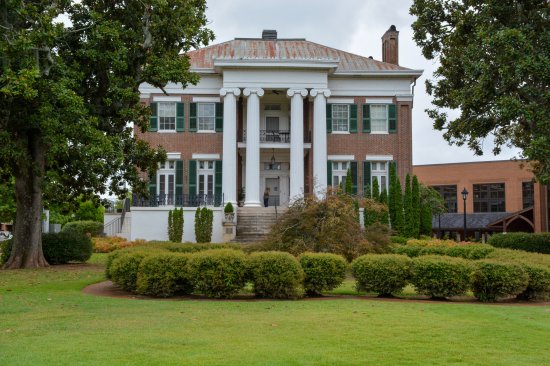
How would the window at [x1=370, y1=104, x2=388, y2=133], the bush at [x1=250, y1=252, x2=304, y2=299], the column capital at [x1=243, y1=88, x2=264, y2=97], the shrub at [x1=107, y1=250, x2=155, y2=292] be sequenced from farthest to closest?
the window at [x1=370, y1=104, x2=388, y2=133] → the column capital at [x1=243, y1=88, x2=264, y2=97] → the shrub at [x1=107, y1=250, x2=155, y2=292] → the bush at [x1=250, y1=252, x2=304, y2=299]

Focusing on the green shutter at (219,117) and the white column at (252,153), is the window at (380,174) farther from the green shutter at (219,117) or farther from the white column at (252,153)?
the green shutter at (219,117)

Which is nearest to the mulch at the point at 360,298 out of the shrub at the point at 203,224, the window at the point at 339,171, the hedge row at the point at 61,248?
the hedge row at the point at 61,248

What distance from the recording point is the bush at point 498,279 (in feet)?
38.7

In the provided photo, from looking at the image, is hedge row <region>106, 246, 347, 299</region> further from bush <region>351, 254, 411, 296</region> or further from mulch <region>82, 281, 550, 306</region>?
bush <region>351, 254, 411, 296</region>

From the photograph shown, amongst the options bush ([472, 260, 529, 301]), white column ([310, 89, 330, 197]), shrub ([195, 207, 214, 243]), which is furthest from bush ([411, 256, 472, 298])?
white column ([310, 89, 330, 197])

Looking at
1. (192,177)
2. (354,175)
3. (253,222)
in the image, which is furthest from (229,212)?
(354,175)

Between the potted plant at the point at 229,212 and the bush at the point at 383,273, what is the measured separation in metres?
18.0

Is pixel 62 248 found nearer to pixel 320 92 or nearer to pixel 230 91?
pixel 230 91

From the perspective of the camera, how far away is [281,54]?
35.4 metres

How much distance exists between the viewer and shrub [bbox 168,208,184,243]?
31219 mm

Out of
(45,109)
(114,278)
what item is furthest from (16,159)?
(114,278)

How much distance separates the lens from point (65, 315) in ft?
31.5

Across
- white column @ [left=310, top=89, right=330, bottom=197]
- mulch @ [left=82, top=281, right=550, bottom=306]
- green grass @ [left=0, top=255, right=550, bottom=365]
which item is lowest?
mulch @ [left=82, top=281, right=550, bottom=306]

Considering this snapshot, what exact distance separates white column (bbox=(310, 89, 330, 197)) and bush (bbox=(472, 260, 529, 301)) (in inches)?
850
